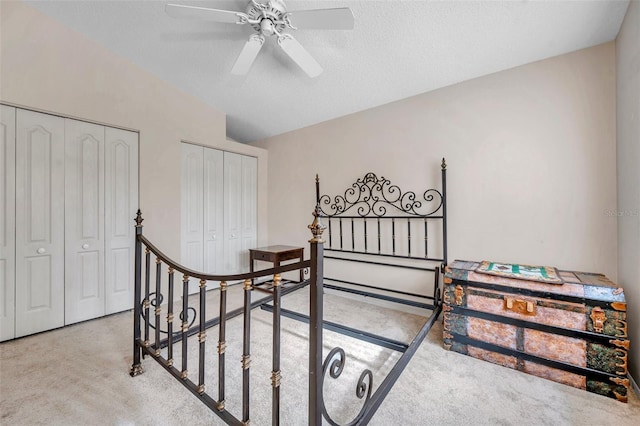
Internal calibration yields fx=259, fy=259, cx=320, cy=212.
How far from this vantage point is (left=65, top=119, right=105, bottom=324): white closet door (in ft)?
8.23

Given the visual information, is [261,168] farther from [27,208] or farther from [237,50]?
[27,208]

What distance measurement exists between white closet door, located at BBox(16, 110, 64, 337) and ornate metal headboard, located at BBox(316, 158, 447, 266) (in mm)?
2580

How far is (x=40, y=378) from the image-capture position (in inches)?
67.6

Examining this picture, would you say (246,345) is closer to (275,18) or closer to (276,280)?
(276,280)

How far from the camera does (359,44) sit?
7.22 feet

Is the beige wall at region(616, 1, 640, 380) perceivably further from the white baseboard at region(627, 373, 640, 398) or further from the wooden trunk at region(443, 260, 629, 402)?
the wooden trunk at region(443, 260, 629, 402)

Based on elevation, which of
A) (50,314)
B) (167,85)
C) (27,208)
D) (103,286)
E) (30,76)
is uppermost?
(167,85)

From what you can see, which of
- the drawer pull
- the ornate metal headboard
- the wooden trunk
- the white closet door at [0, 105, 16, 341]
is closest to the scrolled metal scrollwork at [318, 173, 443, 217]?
the ornate metal headboard

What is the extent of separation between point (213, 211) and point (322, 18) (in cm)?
276

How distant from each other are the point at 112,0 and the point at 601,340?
167 inches

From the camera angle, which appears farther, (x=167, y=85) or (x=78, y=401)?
(x=167, y=85)

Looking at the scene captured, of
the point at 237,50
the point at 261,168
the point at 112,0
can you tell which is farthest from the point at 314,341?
the point at 261,168

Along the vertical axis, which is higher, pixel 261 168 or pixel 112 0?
pixel 112 0

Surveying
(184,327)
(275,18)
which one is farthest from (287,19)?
(184,327)
